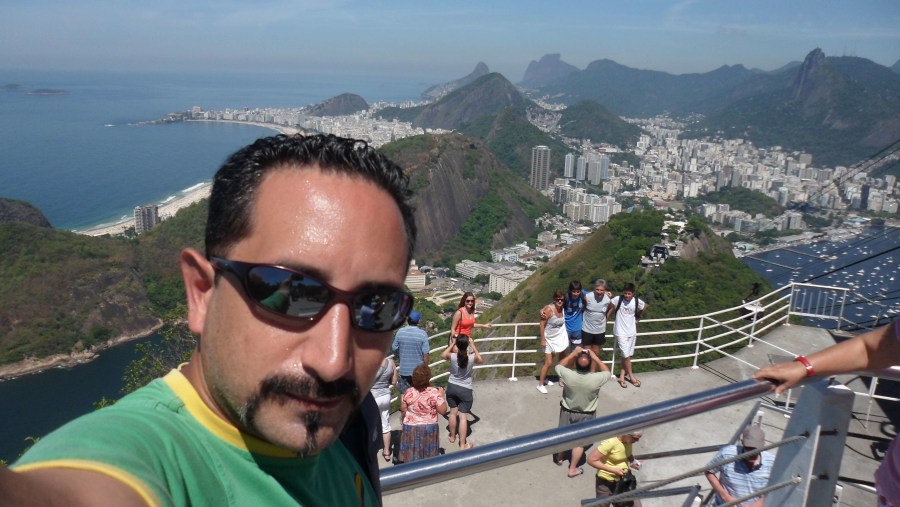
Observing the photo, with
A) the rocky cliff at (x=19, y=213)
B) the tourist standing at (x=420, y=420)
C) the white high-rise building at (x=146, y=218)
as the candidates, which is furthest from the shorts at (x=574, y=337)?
the white high-rise building at (x=146, y=218)

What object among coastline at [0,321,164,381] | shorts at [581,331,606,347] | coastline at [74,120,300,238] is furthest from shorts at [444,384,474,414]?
coastline at [74,120,300,238]

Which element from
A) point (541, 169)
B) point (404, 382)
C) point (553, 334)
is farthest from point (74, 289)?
point (541, 169)

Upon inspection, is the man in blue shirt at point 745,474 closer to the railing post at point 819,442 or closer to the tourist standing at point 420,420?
the railing post at point 819,442

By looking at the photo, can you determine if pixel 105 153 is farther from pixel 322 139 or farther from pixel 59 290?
pixel 322 139

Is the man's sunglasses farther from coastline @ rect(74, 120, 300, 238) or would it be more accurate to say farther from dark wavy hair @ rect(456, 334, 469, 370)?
coastline @ rect(74, 120, 300, 238)

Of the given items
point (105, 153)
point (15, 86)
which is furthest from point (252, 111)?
point (15, 86)
